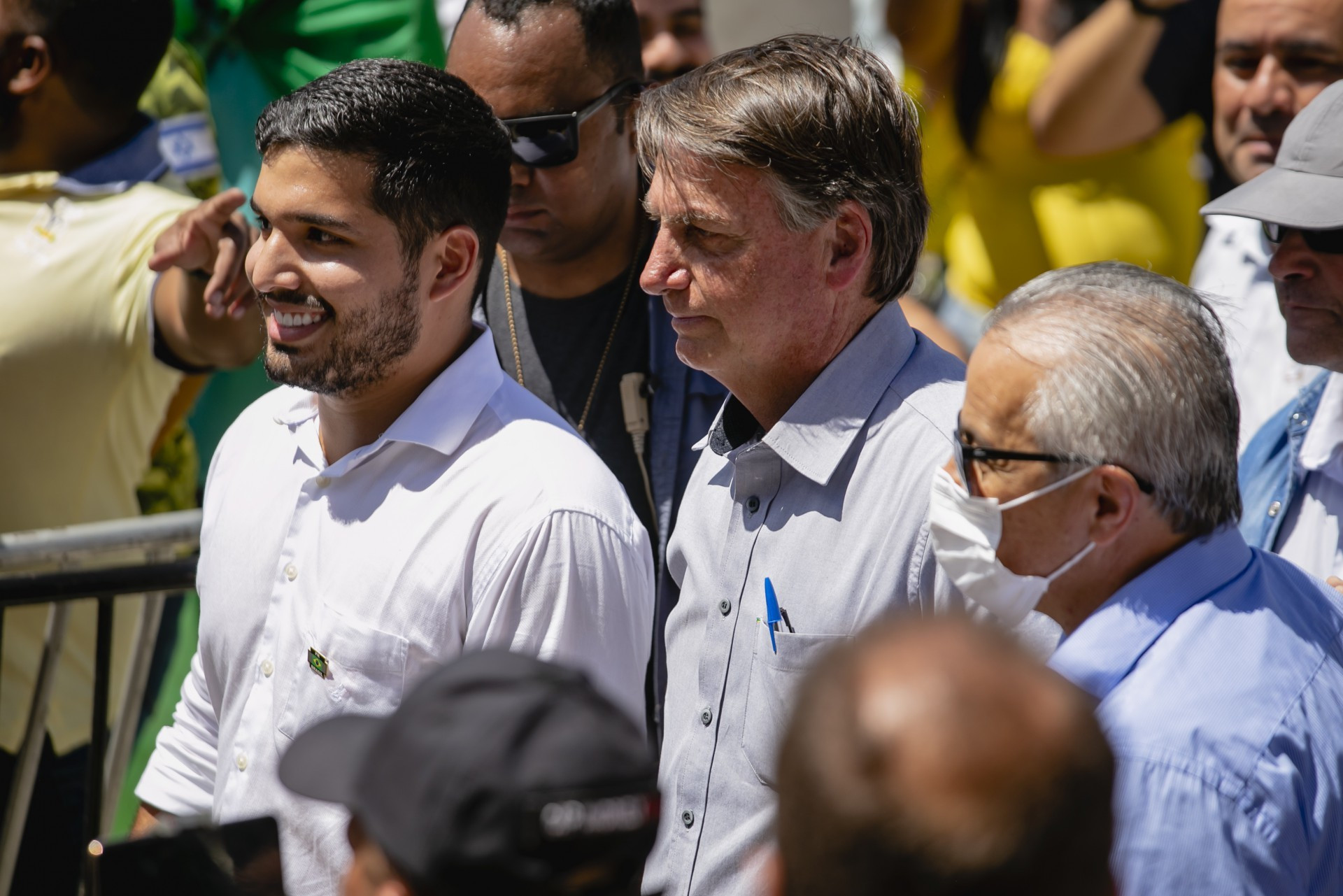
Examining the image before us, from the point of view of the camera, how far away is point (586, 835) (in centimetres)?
125

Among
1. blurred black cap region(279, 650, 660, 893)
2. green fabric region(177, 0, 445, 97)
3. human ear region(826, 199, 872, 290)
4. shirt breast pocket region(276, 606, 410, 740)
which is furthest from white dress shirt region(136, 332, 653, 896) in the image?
green fabric region(177, 0, 445, 97)

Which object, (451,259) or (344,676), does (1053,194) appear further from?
(344,676)

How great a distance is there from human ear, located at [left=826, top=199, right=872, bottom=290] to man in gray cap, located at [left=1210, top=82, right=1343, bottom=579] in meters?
0.85

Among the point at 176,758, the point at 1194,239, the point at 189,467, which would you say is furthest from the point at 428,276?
the point at 1194,239

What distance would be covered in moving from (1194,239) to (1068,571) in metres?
3.00

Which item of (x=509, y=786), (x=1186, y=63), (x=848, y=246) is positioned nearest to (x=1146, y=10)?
(x=1186, y=63)

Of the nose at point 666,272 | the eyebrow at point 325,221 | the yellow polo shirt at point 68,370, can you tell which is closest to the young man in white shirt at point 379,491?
the eyebrow at point 325,221

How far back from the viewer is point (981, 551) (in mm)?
2039

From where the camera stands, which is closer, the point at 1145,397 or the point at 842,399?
the point at 1145,397

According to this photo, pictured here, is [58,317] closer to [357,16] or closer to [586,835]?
[357,16]

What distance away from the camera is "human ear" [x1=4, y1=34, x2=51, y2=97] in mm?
3594

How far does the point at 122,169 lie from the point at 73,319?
19.6 inches

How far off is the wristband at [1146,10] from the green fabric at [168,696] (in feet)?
11.3

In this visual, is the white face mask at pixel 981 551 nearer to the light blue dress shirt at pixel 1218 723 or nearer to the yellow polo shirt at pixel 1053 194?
the light blue dress shirt at pixel 1218 723
